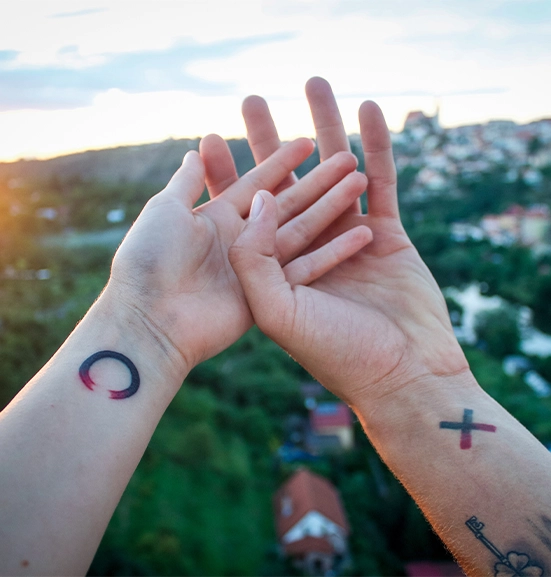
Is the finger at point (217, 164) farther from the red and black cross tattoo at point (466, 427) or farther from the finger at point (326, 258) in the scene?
the red and black cross tattoo at point (466, 427)

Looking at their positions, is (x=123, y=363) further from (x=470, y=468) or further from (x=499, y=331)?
(x=499, y=331)

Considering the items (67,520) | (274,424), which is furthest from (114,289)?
(274,424)

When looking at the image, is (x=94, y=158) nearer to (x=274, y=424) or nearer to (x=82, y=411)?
(x=274, y=424)

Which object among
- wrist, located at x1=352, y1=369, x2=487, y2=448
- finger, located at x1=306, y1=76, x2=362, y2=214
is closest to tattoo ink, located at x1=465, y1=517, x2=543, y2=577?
wrist, located at x1=352, y1=369, x2=487, y2=448

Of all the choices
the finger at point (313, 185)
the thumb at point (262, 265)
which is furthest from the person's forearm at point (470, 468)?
the finger at point (313, 185)

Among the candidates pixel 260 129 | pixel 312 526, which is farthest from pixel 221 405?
pixel 260 129

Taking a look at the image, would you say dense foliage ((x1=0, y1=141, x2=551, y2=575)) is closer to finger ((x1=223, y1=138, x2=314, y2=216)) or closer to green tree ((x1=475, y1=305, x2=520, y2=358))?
green tree ((x1=475, y1=305, x2=520, y2=358))
